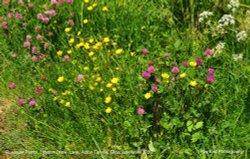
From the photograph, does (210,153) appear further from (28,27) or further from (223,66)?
(28,27)

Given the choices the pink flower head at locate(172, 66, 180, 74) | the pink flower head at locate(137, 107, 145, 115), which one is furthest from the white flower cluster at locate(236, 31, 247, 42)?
the pink flower head at locate(137, 107, 145, 115)

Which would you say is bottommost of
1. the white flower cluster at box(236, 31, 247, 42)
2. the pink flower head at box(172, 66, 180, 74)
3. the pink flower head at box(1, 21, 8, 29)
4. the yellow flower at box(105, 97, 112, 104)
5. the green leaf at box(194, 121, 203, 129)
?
the green leaf at box(194, 121, 203, 129)

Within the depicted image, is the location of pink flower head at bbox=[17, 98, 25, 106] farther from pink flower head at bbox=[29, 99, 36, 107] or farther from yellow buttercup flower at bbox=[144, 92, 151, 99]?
yellow buttercup flower at bbox=[144, 92, 151, 99]

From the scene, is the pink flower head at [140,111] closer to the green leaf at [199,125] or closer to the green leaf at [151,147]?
the green leaf at [151,147]

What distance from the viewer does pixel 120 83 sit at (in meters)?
2.50

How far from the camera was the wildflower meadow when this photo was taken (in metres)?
2.27

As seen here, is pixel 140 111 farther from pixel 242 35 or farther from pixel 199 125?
pixel 242 35

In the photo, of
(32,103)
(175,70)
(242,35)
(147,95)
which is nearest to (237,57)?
(242,35)

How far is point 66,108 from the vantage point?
8.29ft

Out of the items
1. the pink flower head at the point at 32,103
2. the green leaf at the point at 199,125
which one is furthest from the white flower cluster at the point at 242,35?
the pink flower head at the point at 32,103

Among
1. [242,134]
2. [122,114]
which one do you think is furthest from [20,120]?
[242,134]

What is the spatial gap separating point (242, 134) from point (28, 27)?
78.6 inches

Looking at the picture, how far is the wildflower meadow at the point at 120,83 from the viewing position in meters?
2.27

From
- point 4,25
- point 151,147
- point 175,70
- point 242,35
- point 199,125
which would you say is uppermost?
point 4,25
